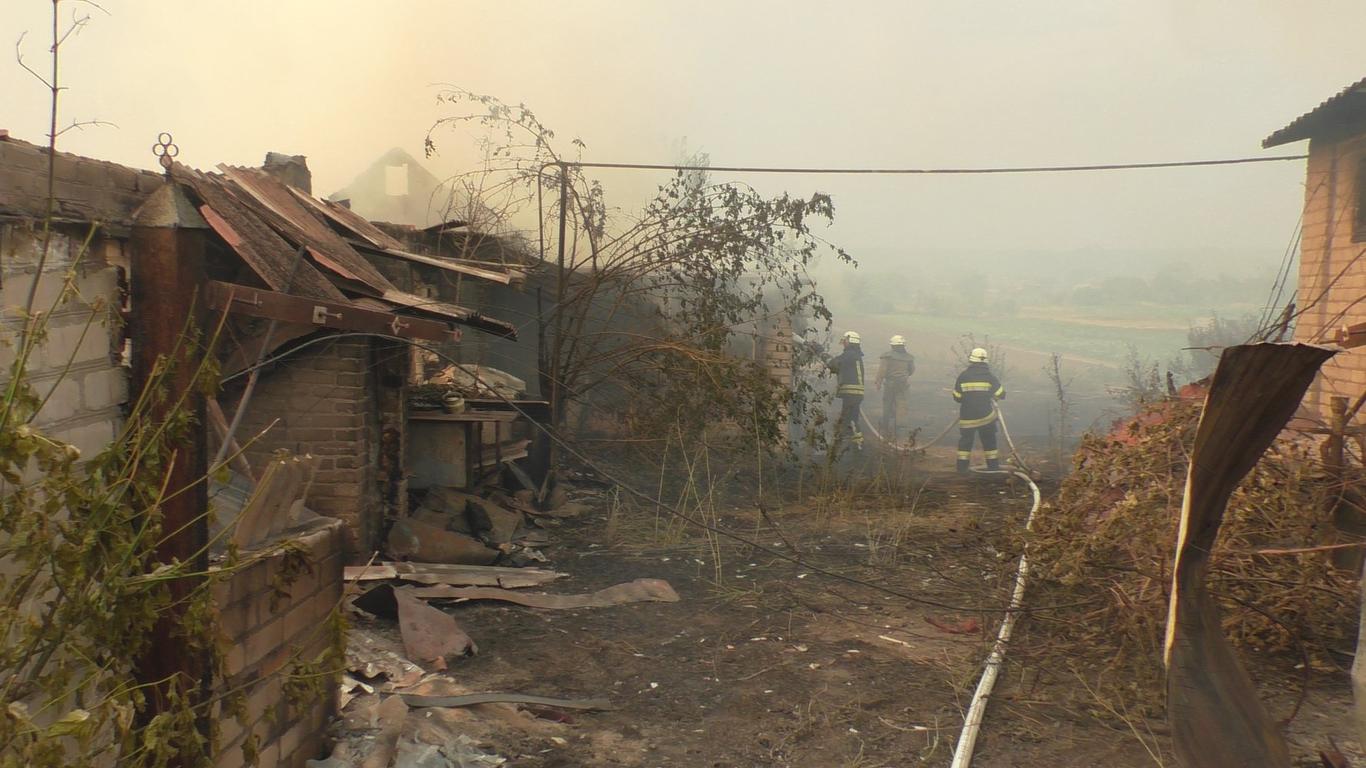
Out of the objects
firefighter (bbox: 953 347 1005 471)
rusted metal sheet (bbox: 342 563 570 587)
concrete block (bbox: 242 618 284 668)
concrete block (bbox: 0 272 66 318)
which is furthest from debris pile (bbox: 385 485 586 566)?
firefighter (bbox: 953 347 1005 471)

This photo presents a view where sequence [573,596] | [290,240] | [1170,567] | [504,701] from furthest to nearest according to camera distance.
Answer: [573,596] → [290,240] → [504,701] → [1170,567]

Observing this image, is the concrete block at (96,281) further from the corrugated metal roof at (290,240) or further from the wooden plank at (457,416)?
the wooden plank at (457,416)

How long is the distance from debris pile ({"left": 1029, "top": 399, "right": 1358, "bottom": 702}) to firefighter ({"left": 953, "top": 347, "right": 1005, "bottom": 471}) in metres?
8.94

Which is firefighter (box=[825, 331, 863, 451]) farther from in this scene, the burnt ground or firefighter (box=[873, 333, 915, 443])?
the burnt ground

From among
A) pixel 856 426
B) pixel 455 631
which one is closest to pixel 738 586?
pixel 455 631

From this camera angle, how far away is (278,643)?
13.1 ft

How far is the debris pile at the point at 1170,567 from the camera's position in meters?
4.95

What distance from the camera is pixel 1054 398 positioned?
87.2 feet

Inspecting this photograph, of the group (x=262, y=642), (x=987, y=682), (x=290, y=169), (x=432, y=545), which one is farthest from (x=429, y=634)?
(x=290, y=169)

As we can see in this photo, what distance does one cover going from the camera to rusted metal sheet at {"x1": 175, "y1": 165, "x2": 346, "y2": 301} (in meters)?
4.48

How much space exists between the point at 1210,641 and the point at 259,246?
4445mm

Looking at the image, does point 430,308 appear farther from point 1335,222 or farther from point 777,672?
point 1335,222

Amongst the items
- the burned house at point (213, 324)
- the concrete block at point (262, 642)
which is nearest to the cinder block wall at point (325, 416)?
the burned house at point (213, 324)

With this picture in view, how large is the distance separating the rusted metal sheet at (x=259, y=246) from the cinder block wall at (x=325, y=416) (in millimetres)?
1880
